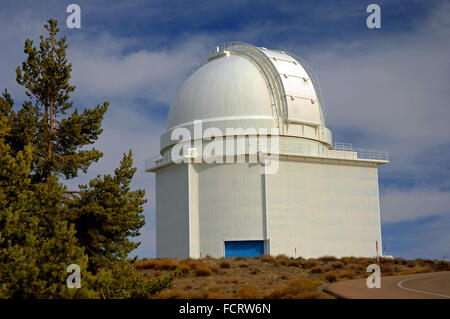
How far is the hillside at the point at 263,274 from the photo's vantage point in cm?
1597

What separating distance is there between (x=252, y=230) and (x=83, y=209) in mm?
13934

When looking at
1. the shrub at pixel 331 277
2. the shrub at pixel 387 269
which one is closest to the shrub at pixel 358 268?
the shrub at pixel 387 269

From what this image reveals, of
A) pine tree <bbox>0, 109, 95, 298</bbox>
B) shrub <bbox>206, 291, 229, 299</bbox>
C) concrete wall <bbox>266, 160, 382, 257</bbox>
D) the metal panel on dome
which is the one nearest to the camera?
pine tree <bbox>0, 109, 95, 298</bbox>

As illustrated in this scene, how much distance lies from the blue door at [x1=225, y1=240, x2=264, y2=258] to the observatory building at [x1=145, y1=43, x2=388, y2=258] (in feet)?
0.15

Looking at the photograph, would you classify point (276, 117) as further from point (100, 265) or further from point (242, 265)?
point (100, 265)

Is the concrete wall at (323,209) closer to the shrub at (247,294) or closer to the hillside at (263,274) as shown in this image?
the hillside at (263,274)

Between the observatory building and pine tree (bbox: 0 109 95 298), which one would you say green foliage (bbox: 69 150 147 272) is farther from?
the observatory building

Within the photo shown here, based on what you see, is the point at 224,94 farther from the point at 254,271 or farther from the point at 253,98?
the point at 254,271

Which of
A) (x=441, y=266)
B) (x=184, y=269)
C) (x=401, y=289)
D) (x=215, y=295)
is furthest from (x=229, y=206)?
(x=401, y=289)

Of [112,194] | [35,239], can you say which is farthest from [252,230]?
[35,239]

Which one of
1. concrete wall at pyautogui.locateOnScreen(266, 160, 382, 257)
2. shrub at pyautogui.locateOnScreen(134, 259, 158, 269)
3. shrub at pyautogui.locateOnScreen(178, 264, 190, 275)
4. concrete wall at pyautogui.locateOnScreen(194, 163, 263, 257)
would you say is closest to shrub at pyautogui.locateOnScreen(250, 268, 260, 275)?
shrub at pyautogui.locateOnScreen(178, 264, 190, 275)

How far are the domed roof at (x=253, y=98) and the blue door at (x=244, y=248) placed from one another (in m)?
5.49

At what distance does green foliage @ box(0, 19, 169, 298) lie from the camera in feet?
41.7

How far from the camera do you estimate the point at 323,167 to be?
3023 centimetres
